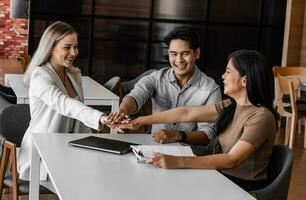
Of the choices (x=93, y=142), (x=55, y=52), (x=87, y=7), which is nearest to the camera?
(x=93, y=142)

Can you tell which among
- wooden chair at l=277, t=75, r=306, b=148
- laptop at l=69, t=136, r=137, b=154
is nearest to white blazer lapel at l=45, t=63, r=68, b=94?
laptop at l=69, t=136, r=137, b=154

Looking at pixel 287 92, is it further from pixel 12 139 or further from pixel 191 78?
pixel 12 139

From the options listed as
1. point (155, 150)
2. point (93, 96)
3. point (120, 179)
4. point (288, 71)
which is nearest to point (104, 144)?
point (155, 150)

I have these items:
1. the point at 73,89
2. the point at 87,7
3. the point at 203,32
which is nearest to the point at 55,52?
the point at 73,89

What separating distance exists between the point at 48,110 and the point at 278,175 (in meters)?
1.28

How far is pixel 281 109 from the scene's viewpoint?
647cm

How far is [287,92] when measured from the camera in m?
6.23

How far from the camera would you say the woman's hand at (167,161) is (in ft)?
7.88

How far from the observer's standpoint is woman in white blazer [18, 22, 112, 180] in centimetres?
308

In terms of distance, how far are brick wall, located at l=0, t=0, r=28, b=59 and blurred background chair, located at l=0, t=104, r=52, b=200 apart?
926 centimetres

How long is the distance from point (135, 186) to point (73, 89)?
4.52 feet

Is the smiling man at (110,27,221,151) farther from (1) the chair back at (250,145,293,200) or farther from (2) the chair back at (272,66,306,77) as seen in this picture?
(2) the chair back at (272,66,306,77)

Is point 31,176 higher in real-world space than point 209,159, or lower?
lower

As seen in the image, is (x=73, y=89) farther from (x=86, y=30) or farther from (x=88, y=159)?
(x=86, y=30)
